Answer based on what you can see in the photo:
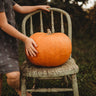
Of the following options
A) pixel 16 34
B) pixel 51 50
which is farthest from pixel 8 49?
pixel 51 50

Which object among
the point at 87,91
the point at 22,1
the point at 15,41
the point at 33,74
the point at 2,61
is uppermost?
the point at 22,1

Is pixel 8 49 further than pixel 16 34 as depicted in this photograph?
Yes

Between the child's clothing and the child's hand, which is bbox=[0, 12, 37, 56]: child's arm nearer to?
the child's hand

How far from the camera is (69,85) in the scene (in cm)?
220

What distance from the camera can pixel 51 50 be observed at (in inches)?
56.5

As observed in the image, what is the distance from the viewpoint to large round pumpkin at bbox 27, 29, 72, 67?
1437mm

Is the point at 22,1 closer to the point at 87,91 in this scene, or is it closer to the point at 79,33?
the point at 87,91

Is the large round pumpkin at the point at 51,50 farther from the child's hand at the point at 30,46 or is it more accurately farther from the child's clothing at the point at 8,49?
the child's clothing at the point at 8,49

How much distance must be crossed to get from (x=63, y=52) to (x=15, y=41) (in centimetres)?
49

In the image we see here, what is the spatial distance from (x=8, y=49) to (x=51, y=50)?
15.7 inches

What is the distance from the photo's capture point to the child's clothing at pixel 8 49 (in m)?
1.39

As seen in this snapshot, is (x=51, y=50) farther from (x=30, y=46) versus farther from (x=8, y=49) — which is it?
(x=8, y=49)

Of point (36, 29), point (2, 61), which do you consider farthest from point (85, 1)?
point (2, 61)

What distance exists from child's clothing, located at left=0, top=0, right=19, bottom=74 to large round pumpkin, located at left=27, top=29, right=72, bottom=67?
18 cm
